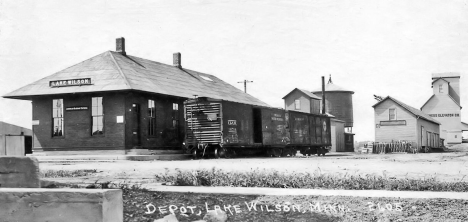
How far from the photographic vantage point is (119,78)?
2814cm

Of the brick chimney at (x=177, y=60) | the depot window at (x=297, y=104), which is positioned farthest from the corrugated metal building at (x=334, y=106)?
the brick chimney at (x=177, y=60)

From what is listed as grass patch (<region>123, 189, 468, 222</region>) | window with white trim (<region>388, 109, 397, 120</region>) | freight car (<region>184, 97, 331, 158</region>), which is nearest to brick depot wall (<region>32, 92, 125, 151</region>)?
freight car (<region>184, 97, 331, 158</region>)

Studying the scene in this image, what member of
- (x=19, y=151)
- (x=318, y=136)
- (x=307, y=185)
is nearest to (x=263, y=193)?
(x=307, y=185)

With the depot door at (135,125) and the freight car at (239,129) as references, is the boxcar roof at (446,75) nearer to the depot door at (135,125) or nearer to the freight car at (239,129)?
the freight car at (239,129)

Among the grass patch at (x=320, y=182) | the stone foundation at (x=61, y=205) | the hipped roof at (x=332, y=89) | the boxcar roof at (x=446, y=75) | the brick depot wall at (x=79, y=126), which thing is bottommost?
the grass patch at (x=320, y=182)

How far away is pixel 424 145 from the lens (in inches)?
1919

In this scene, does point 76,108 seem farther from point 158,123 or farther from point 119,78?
point 158,123

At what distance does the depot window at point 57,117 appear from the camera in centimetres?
2864

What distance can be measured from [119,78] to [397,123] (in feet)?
94.6

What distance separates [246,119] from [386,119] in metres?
23.1

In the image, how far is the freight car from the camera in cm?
2702

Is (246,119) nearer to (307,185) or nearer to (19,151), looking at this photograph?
(19,151)

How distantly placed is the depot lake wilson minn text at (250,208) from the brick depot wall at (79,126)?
20926 millimetres

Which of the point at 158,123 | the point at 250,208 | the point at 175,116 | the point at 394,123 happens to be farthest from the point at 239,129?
the point at 394,123
